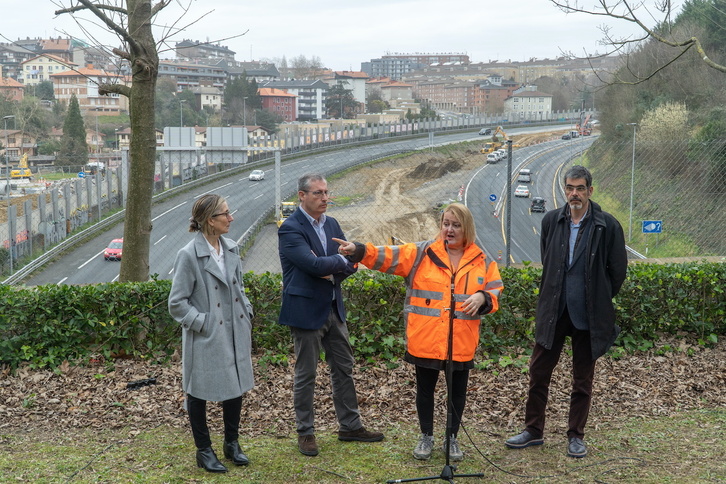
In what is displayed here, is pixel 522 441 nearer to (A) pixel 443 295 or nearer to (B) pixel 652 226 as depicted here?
(A) pixel 443 295

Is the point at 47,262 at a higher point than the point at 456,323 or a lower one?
lower

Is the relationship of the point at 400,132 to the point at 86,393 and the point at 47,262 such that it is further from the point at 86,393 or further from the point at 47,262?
the point at 86,393

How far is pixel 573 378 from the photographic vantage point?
469 centimetres

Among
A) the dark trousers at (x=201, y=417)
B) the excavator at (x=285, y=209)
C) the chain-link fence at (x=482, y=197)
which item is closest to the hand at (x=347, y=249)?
the dark trousers at (x=201, y=417)

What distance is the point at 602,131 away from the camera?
131ft

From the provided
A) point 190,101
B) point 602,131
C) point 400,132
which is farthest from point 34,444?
point 190,101

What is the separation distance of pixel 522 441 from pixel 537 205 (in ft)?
22.8

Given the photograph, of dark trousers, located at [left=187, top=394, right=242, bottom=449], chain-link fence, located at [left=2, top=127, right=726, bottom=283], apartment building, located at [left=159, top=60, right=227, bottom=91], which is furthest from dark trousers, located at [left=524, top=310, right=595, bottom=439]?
apartment building, located at [left=159, top=60, right=227, bottom=91]

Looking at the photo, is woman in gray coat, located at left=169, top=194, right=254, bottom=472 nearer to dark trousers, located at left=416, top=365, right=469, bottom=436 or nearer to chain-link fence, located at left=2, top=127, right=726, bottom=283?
dark trousers, located at left=416, top=365, right=469, bottom=436

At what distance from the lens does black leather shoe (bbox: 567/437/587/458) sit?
14.9 feet

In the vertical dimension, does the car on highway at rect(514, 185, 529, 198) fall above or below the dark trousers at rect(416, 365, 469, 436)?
above

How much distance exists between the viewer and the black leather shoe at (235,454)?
4375 millimetres

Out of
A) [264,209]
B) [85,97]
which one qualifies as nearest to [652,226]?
[264,209]

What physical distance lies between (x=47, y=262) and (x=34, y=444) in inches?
382
